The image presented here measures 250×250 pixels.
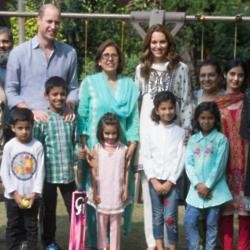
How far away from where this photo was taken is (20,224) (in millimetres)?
6512

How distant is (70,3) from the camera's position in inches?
659

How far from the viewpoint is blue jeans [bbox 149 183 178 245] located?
6613mm

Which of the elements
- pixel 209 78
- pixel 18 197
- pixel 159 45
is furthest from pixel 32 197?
pixel 209 78

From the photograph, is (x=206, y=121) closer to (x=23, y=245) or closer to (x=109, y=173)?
(x=109, y=173)

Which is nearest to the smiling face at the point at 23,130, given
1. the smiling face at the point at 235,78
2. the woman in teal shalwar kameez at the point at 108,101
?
the woman in teal shalwar kameez at the point at 108,101

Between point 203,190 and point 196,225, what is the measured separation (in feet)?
1.01

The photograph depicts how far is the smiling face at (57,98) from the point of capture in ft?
21.0

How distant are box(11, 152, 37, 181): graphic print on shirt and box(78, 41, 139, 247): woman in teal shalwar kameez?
51 centimetres

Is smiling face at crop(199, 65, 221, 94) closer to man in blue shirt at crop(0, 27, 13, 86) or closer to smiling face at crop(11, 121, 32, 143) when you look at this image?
smiling face at crop(11, 121, 32, 143)

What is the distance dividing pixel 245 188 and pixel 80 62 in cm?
956

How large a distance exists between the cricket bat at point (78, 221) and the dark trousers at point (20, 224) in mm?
277

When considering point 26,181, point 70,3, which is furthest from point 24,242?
point 70,3

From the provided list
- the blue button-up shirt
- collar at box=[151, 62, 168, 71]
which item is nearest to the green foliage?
collar at box=[151, 62, 168, 71]

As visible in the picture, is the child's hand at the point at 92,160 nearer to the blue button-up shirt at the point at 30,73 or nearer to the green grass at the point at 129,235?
the blue button-up shirt at the point at 30,73
